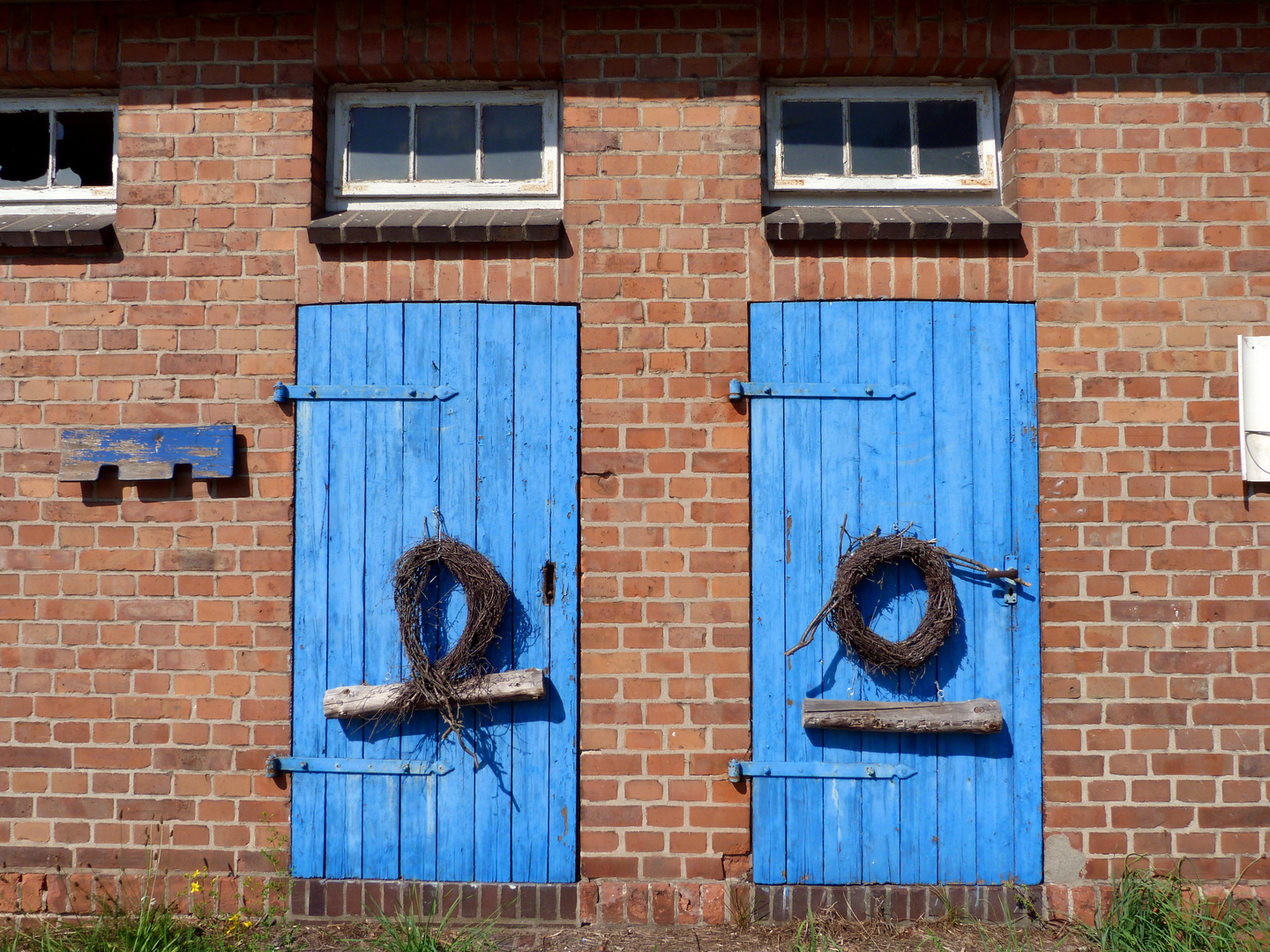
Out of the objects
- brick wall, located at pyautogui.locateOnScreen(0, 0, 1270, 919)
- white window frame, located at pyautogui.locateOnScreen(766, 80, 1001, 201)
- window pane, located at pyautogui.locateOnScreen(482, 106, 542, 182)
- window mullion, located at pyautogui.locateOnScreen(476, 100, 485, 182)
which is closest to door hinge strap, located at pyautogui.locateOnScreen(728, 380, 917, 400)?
brick wall, located at pyautogui.locateOnScreen(0, 0, 1270, 919)

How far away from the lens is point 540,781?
323 centimetres

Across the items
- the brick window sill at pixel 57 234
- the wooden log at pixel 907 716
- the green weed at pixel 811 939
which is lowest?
the green weed at pixel 811 939

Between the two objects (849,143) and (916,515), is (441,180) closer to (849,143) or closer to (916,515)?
(849,143)

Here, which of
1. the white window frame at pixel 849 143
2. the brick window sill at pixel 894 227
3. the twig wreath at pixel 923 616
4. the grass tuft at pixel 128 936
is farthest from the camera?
the white window frame at pixel 849 143

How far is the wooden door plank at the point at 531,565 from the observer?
3.22 m

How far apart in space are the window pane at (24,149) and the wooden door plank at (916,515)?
376cm

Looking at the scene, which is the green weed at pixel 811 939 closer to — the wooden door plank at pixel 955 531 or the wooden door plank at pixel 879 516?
the wooden door plank at pixel 879 516

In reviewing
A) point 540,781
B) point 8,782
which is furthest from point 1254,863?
point 8,782

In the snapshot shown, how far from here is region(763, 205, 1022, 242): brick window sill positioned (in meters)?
3.25

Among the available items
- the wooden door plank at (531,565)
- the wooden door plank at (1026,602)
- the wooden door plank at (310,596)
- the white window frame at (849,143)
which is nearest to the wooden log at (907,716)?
the wooden door plank at (1026,602)

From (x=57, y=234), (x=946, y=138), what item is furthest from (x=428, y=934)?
(x=946, y=138)

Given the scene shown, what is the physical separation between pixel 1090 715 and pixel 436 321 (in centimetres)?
305

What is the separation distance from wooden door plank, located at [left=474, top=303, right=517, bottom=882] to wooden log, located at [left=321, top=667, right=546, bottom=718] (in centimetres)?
7

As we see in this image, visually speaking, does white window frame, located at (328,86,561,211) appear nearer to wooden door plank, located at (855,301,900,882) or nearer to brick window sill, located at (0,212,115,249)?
brick window sill, located at (0,212,115,249)
